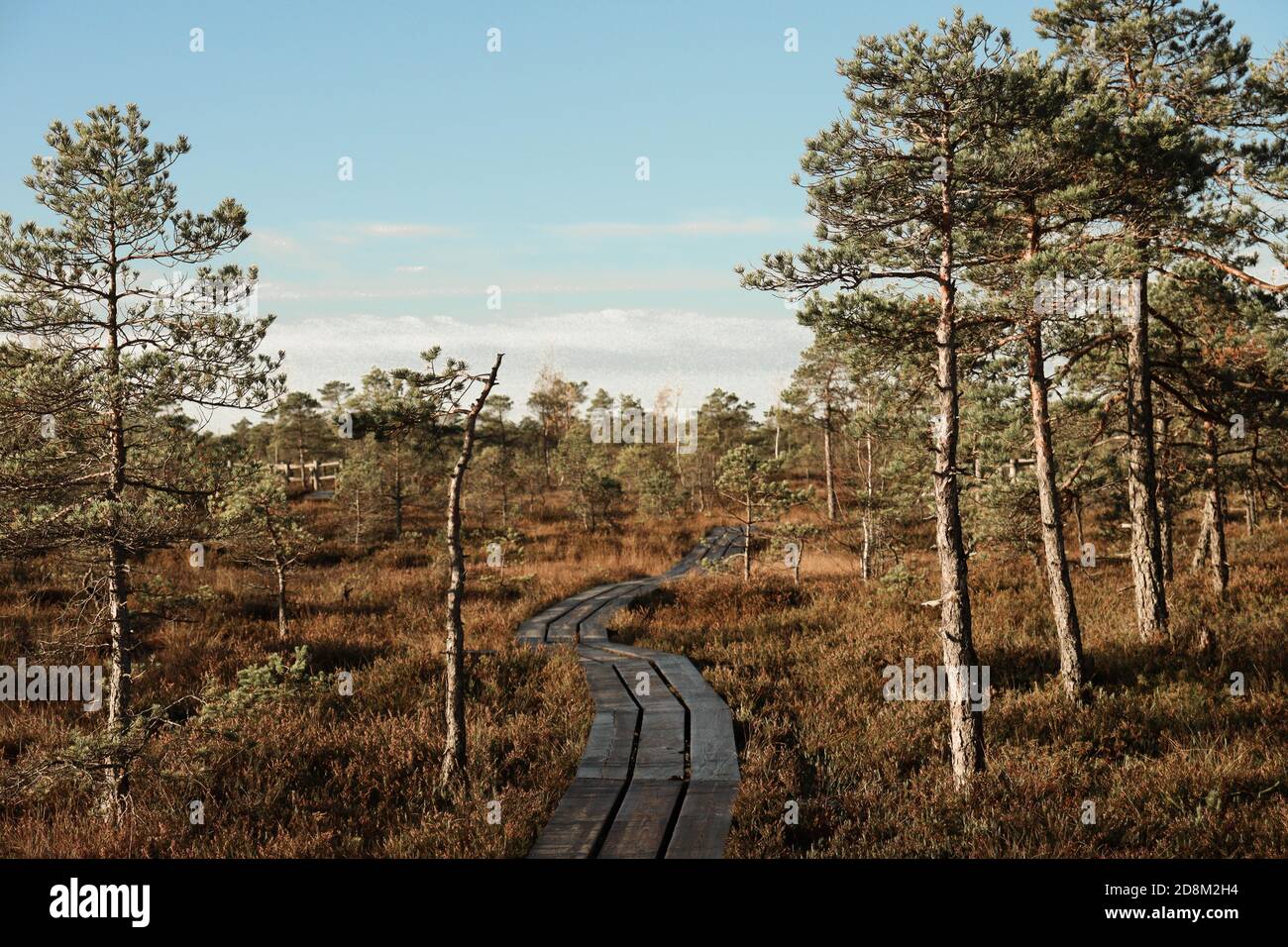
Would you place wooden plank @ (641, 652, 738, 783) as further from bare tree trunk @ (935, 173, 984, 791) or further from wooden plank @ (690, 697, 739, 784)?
bare tree trunk @ (935, 173, 984, 791)

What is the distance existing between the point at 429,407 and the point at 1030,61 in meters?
8.11

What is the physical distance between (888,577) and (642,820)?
6.97 meters

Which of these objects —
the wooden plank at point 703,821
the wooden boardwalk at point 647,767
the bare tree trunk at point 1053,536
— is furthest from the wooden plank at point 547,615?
the bare tree trunk at point 1053,536

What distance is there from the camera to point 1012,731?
9.75 m

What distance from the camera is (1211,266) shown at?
11742 mm

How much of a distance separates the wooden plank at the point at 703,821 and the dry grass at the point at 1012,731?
0.56 feet

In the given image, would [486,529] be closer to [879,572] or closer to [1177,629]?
[879,572]

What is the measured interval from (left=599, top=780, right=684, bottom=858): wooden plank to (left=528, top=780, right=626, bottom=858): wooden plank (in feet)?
0.42

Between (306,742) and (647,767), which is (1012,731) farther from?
(306,742)

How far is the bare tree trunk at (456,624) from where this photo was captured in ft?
25.5

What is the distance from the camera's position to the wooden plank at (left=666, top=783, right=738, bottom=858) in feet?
21.7
